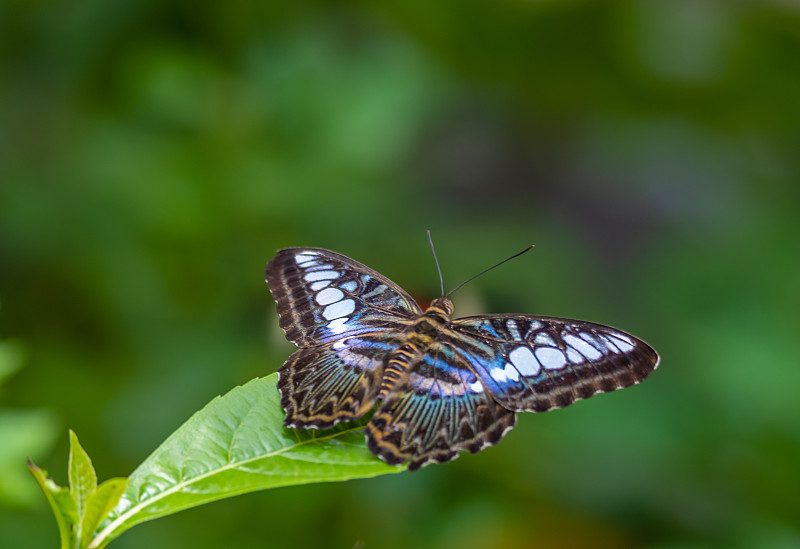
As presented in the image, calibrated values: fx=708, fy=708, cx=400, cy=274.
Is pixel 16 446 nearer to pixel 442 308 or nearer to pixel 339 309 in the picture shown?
pixel 339 309

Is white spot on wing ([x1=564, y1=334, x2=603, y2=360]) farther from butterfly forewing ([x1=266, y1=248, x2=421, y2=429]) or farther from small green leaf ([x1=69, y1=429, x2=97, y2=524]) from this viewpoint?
small green leaf ([x1=69, y1=429, x2=97, y2=524])

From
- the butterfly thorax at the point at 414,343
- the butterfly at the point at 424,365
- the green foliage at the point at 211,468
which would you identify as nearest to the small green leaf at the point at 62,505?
the green foliage at the point at 211,468

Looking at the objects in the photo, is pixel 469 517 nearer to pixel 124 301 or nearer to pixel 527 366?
pixel 527 366

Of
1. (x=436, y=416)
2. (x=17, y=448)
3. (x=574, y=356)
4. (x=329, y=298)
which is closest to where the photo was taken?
(x=436, y=416)

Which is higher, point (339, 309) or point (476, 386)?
point (339, 309)

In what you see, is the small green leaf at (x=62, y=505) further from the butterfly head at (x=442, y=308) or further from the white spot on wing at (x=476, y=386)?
the butterfly head at (x=442, y=308)

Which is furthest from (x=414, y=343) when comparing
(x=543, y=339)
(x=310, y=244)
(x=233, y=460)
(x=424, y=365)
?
(x=310, y=244)
